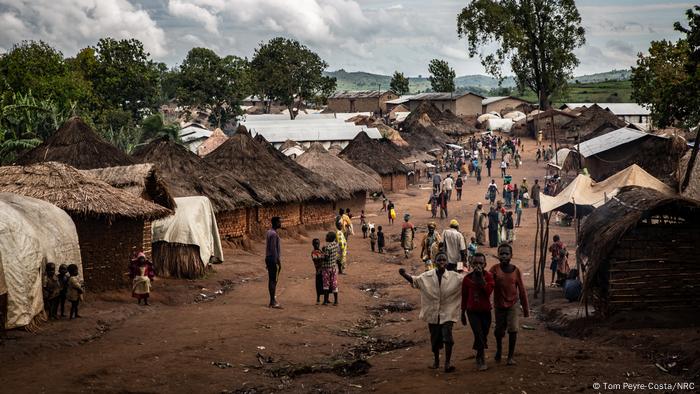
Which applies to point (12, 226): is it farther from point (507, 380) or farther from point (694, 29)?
point (694, 29)

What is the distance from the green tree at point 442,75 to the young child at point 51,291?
103 metres

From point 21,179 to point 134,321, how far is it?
13.1 ft

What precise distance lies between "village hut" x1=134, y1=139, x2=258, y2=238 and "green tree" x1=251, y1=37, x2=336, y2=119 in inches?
2259

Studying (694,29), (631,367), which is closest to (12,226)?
(631,367)

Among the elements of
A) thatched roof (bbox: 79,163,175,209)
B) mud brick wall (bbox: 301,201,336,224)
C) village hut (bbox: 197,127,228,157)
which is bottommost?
mud brick wall (bbox: 301,201,336,224)

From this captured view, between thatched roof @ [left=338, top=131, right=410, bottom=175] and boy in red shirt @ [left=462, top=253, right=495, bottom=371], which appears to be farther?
thatched roof @ [left=338, top=131, right=410, bottom=175]

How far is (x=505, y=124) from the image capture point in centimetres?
7262

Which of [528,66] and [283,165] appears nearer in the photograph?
[283,165]

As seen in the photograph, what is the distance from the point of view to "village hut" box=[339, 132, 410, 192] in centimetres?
4653

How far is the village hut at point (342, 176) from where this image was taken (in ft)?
121

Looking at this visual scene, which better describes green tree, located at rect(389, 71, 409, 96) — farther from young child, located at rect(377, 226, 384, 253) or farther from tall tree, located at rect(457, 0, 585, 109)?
young child, located at rect(377, 226, 384, 253)

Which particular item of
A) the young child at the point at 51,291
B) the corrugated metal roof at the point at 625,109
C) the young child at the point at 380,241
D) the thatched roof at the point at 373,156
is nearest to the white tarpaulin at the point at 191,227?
the young child at the point at 51,291

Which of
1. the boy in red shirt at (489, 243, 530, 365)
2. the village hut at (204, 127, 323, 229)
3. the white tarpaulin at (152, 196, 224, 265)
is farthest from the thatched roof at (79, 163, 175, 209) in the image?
the boy in red shirt at (489, 243, 530, 365)

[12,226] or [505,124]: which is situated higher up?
[505,124]
